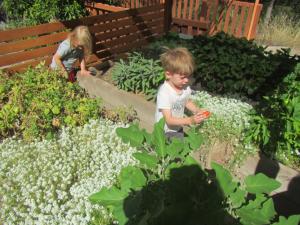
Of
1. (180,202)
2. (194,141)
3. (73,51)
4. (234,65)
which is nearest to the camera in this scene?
(180,202)

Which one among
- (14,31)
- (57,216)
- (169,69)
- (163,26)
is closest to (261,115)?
(169,69)

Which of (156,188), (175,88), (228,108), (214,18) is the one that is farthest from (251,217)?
(214,18)

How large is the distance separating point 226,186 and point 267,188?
0.26m

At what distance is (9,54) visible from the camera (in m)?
5.46

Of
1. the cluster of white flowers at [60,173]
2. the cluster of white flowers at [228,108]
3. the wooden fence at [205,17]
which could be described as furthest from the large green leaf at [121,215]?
the wooden fence at [205,17]

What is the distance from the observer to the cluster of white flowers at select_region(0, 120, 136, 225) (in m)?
2.89

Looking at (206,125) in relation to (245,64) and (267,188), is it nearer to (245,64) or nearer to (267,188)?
(245,64)

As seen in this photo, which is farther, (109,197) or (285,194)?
(285,194)

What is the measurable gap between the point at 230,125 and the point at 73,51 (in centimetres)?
289

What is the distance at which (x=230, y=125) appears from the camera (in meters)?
4.30

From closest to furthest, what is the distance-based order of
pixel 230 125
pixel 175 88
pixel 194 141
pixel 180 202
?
pixel 180 202 → pixel 194 141 → pixel 175 88 → pixel 230 125

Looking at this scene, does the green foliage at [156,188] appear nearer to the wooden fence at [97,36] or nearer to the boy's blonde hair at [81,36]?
the boy's blonde hair at [81,36]

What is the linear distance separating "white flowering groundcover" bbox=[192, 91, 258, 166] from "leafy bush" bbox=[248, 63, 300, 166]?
0.20m

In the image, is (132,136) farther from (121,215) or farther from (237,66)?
(237,66)
